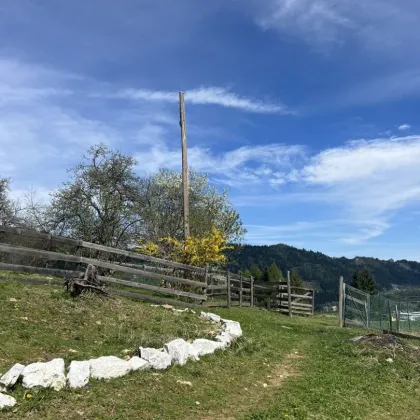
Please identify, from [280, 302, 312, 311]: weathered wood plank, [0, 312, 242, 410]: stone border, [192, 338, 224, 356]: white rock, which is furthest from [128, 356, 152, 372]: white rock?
[280, 302, 312, 311]: weathered wood plank

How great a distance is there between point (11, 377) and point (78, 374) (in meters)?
0.78

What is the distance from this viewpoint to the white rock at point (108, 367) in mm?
5789

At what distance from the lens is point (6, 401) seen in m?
4.65

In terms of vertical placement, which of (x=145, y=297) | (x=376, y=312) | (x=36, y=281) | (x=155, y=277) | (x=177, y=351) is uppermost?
(x=155, y=277)

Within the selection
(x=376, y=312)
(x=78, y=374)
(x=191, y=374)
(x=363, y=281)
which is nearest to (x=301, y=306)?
(x=376, y=312)

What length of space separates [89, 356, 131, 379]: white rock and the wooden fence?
521 centimetres

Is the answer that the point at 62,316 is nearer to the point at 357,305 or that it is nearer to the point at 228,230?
the point at 357,305

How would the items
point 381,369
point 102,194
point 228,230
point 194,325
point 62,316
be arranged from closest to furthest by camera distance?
point 62,316
point 381,369
point 194,325
point 102,194
point 228,230

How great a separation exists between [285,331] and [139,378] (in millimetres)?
9071

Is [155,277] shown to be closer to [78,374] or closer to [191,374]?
[191,374]

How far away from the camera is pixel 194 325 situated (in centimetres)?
994

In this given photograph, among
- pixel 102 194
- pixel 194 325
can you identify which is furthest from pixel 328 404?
pixel 102 194

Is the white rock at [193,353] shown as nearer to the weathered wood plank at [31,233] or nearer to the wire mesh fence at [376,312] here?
the weathered wood plank at [31,233]

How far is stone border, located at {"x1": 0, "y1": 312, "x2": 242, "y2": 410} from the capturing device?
16.6 feet
